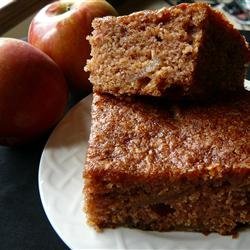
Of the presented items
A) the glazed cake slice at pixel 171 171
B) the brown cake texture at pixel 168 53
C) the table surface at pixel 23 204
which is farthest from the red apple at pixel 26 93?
the glazed cake slice at pixel 171 171

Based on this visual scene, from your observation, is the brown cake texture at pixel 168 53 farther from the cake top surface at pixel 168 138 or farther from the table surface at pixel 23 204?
A: the table surface at pixel 23 204

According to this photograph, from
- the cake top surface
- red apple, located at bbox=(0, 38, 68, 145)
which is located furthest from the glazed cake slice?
red apple, located at bbox=(0, 38, 68, 145)

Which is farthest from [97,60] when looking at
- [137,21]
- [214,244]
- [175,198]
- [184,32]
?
[214,244]

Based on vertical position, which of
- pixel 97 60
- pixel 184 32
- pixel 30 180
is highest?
pixel 184 32

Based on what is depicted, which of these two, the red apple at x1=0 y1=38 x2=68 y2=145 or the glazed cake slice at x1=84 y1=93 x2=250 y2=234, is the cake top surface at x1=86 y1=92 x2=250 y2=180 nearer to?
the glazed cake slice at x1=84 y1=93 x2=250 y2=234

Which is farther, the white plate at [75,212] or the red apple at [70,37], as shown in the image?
the red apple at [70,37]

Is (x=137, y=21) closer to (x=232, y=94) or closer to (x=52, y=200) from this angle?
(x=232, y=94)
